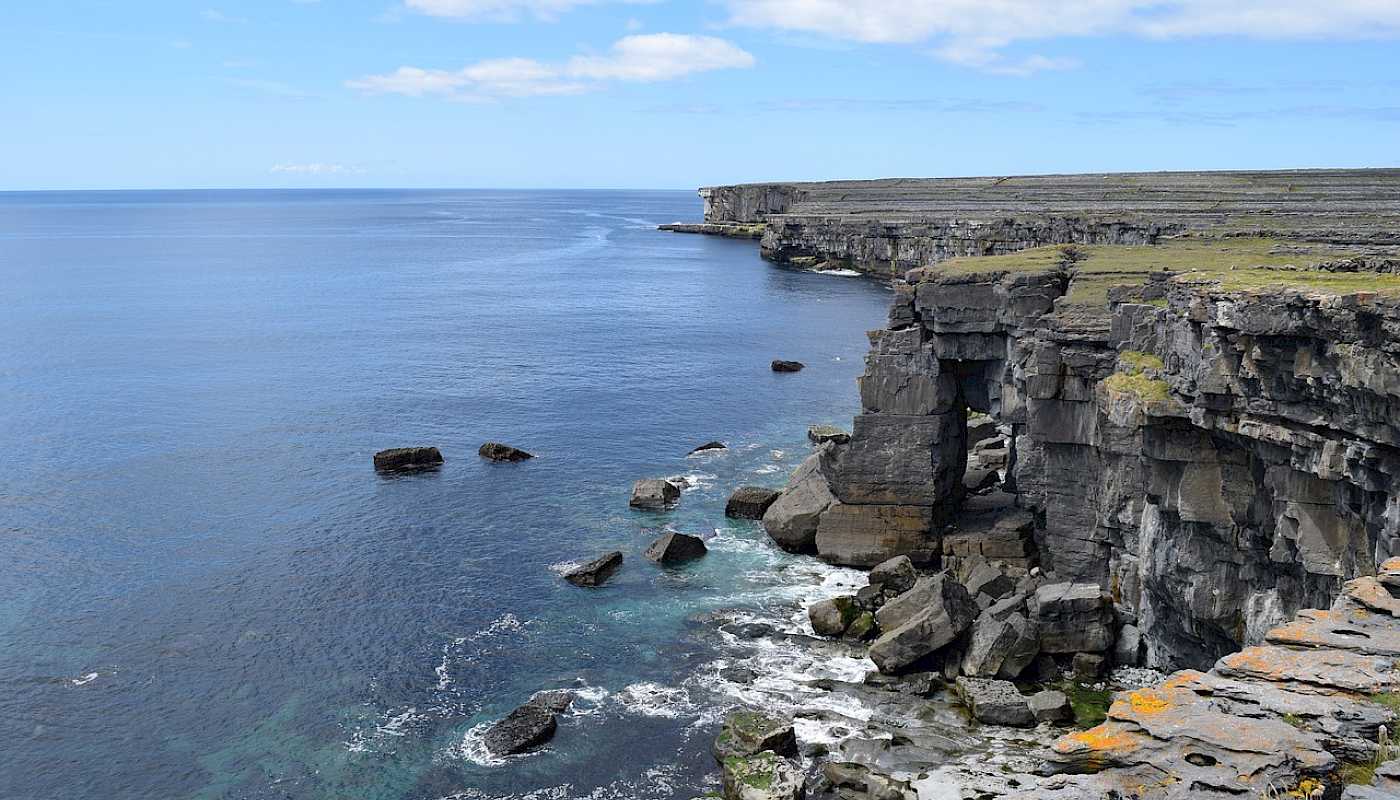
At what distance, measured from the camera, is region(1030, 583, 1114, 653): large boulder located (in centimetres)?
3853

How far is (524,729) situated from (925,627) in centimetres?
1408

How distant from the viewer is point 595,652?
41.7 m

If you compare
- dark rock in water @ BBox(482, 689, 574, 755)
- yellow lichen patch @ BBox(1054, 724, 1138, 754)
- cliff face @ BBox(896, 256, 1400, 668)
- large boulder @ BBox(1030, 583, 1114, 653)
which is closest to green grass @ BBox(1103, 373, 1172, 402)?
cliff face @ BBox(896, 256, 1400, 668)

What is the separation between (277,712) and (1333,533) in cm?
3262

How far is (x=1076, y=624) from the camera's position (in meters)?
38.7

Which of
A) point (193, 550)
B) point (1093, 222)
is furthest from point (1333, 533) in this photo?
point (1093, 222)

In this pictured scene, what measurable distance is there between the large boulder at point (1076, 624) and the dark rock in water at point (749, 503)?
64.7 ft

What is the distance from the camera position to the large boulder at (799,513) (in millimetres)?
52031

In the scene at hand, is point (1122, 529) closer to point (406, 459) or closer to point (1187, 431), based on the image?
point (1187, 431)

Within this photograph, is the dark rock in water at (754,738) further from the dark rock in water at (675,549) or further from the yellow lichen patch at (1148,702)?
the yellow lichen patch at (1148,702)

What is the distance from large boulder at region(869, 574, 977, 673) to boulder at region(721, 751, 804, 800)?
728cm

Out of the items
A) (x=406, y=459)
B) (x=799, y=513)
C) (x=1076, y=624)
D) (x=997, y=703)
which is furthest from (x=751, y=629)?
(x=406, y=459)

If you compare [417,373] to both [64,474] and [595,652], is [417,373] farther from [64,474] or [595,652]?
[595,652]

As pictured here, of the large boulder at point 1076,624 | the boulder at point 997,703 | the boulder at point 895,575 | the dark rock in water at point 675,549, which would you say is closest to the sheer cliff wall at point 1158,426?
the large boulder at point 1076,624
